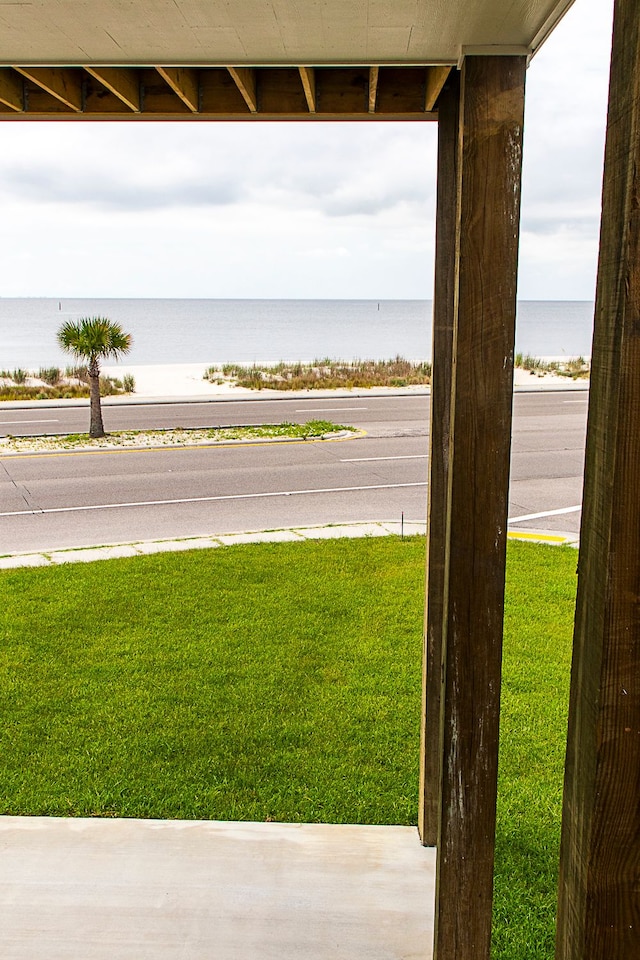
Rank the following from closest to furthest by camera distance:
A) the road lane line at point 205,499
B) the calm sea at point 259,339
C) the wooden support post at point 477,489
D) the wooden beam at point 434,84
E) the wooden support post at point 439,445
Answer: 1. the wooden support post at point 477,489
2. the wooden beam at point 434,84
3. the wooden support post at point 439,445
4. the road lane line at point 205,499
5. the calm sea at point 259,339

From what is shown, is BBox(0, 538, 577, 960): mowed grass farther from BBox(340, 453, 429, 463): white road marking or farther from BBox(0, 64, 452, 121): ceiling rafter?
BBox(340, 453, 429, 463): white road marking

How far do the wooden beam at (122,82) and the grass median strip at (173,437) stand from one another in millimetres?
11884

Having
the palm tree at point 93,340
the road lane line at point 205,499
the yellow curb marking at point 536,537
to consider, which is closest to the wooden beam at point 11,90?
the yellow curb marking at point 536,537

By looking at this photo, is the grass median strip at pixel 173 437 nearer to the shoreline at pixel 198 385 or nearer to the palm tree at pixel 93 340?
the palm tree at pixel 93 340

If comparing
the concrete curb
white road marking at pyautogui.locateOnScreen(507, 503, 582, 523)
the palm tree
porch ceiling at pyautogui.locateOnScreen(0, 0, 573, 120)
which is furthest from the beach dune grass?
porch ceiling at pyautogui.locateOnScreen(0, 0, 573, 120)

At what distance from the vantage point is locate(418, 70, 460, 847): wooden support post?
304 centimetres

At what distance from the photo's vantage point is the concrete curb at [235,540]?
8.05 meters

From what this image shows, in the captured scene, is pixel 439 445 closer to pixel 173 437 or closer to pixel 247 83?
pixel 247 83

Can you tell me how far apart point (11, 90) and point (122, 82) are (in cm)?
63

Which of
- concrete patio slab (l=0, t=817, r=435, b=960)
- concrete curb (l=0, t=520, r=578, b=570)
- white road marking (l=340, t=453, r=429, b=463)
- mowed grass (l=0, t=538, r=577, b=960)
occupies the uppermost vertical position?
white road marking (l=340, t=453, r=429, b=463)

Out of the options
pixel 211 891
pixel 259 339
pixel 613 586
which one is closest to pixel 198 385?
pixel 211 891

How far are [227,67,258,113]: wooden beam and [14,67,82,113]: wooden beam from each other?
2.28 ft

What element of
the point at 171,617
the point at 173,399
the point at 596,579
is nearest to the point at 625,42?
the point at 596,579

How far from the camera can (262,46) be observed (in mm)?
2344
